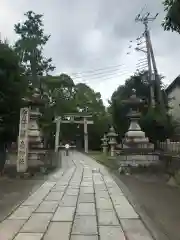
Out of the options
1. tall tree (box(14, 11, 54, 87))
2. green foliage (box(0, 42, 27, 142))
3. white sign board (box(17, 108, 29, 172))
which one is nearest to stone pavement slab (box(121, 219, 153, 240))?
white sign board (box(17, 108, 29, 172))

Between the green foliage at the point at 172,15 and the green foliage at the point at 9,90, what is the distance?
8.37m

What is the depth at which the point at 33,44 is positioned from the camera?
38375mm

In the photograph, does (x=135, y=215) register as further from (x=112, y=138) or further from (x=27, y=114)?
(x=112, y=138)

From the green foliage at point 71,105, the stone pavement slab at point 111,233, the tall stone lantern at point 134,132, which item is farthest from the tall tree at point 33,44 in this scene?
the stone pavement slab at point 111,233

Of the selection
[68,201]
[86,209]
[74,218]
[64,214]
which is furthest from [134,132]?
[74,218]

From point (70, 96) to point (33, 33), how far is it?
12444 millimetres

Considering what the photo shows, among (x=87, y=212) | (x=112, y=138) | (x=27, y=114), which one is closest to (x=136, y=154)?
(x=27, y=114)

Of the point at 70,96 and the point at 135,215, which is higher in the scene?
the point at 70,96

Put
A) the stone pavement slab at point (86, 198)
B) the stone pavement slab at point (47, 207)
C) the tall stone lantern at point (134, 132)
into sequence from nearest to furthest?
the stone pavement slab at point (47, 207), the stone pavement slab at point (86, 198), the tall stone lantern at point (134, 132)

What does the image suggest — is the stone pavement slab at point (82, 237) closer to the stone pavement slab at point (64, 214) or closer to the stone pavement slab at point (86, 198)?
the stone pavement slab at point (64, 214)

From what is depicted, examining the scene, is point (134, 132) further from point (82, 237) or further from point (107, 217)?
point (82, 237)

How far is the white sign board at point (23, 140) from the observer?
1490cm

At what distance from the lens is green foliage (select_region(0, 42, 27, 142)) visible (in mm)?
14695

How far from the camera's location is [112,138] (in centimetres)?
3192
